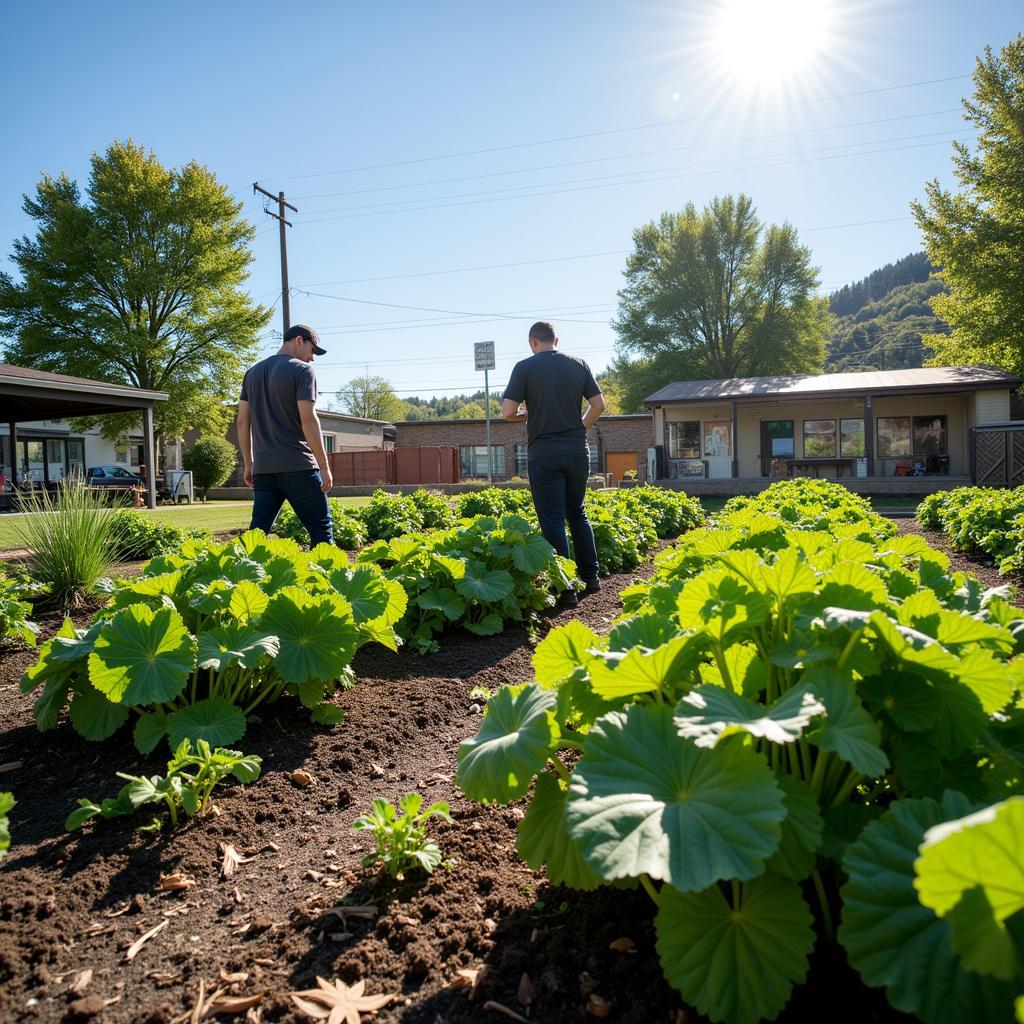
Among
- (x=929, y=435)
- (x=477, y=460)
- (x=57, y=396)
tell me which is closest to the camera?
(x=57, y=396)

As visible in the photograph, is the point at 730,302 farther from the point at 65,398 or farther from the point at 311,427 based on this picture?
the point at 311,427

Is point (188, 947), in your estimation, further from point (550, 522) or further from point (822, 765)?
point (550, 522)

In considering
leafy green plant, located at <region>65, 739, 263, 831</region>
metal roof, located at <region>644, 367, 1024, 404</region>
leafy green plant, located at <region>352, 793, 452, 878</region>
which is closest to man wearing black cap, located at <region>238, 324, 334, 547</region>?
leafy green plant, located at <region>65, 739, 263, 831</region>

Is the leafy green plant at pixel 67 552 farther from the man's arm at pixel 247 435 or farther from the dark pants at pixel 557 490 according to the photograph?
the dark pants at pixel 557 490

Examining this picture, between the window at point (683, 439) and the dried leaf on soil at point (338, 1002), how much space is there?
25161 mm

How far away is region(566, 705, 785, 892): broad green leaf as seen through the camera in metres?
0.95

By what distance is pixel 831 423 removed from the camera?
24.3 metres

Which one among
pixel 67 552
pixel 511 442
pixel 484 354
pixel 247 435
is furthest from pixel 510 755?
pixel 511 442

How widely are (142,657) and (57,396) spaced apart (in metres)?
15.9

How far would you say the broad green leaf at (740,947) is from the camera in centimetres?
105

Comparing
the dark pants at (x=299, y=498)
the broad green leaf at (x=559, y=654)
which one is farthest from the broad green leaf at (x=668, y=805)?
the dark pants at (x=299, y=498)

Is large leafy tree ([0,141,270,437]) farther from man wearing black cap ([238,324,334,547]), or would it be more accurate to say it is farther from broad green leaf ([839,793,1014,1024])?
broad green leaf ([839,793,1014,1024])

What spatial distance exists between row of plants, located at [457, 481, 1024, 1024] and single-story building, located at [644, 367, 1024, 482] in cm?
2159

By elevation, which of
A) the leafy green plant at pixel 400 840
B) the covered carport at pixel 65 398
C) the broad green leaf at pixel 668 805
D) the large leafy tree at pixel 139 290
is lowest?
the leafy green plant at pixel 400 840
